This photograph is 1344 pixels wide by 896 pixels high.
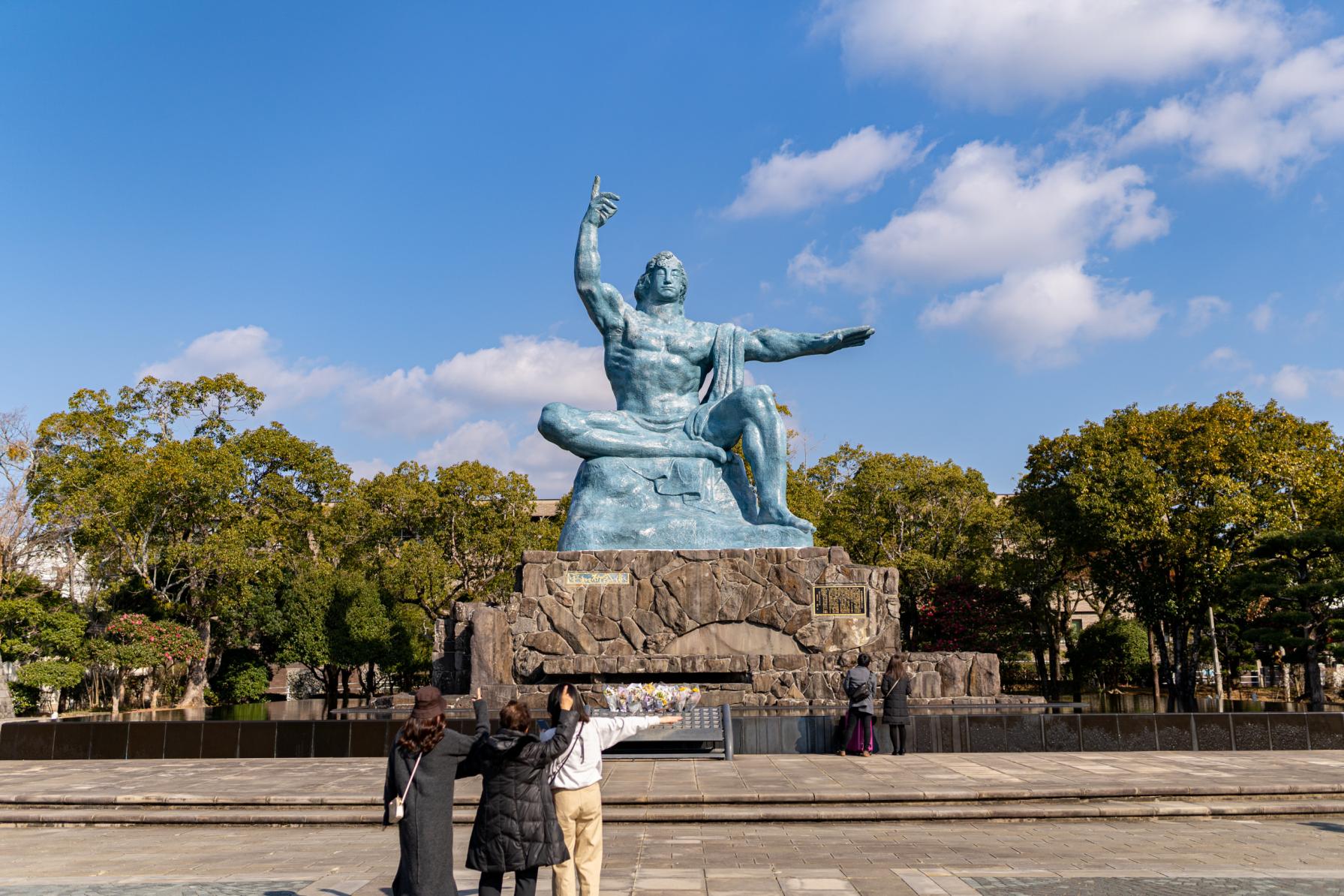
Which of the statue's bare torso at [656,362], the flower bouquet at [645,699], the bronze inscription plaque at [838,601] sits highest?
the statue's bare torso at [656,362]

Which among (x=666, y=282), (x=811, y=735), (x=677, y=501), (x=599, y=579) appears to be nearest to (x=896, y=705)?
(x=811, y=735)

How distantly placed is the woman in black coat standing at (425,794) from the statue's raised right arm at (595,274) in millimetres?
12908

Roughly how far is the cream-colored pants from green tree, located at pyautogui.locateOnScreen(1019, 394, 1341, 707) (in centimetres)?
2121

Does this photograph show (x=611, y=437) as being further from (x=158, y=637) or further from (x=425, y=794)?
(x=158, y=637)

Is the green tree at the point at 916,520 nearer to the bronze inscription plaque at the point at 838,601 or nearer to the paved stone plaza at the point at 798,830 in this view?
the bronze inscription plaque at the point at 838,601

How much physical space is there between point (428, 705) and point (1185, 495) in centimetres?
2420

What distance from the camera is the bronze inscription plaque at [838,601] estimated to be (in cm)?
1524

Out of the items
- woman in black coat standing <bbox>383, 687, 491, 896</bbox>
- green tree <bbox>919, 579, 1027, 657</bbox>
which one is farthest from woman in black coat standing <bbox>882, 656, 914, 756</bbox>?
green tree <bbox>919, 579, 1027, 657</bbox>

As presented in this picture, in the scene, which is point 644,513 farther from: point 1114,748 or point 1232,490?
point 1232,490

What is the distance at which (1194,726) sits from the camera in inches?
420

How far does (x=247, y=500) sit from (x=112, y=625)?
18.0 ft

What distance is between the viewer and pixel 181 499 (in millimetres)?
25328

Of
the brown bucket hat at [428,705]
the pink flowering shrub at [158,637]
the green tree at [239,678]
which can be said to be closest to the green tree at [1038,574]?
the green tree at [239,678]

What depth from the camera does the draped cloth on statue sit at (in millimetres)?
15875
